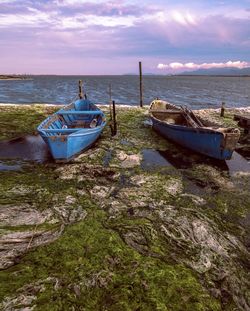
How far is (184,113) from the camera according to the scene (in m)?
20.8

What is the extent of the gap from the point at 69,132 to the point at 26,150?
10.7 feet

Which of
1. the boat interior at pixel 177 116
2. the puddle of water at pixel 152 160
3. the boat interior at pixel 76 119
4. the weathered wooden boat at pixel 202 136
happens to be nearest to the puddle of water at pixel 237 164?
the weathered wooden boat at pixel 202 136

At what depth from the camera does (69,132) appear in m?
15.5

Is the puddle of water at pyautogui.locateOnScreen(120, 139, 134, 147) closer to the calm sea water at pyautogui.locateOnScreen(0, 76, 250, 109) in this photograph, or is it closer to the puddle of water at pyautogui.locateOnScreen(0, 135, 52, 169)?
the puddle of water at pyautogui.locateOnScreen(0, 135, 52, 169)

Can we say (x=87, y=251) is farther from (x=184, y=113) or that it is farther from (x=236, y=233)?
(x=184, y=113)

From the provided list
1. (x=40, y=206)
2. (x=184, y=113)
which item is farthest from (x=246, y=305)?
(x=184, y=113)

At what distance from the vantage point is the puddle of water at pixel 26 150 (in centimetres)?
1560

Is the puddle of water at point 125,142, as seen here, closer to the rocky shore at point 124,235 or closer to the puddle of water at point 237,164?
the rocky shore at point 124,235

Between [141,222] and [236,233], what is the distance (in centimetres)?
299

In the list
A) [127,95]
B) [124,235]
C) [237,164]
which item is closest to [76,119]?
[237,164]

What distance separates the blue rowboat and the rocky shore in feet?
2.47

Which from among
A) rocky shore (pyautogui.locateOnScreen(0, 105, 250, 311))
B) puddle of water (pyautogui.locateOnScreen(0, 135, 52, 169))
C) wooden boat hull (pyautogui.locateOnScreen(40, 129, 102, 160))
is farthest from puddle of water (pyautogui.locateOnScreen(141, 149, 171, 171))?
puddle of water (pyautogui.locateOnScreen(0, 135, 52, 169))

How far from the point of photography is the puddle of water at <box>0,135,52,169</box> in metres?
15.6

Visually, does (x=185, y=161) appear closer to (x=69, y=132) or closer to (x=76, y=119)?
(x=69, y=132)
